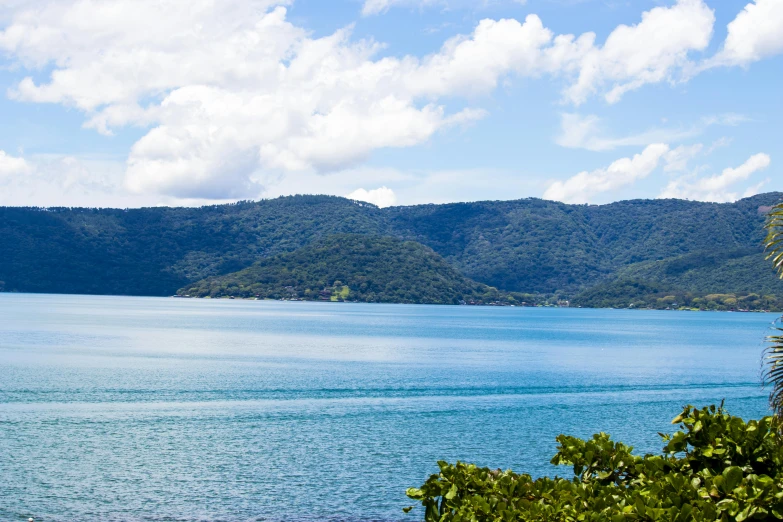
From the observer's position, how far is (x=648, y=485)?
9273mm

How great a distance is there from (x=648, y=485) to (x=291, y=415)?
1118 inches

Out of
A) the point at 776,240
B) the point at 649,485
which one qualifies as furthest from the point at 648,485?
the point at 776,240

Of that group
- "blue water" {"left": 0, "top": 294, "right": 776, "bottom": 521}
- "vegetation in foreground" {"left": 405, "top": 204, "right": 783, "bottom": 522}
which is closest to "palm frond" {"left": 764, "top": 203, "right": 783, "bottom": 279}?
"vegetation in foreground" {"left": 405, "top": 204, "right": 783, "bottom": 522}

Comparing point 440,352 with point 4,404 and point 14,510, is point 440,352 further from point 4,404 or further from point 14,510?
point 14,510

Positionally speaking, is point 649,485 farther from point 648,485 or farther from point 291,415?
point 291,415

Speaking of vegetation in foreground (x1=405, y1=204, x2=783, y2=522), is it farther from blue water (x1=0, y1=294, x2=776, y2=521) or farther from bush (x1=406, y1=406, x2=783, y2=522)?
blue water (x1=0, y1=294, x2=776, y2=521)

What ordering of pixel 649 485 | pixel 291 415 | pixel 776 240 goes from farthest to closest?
1. pixel 291 415
2. pixel 776 240
3. pixel 649 485

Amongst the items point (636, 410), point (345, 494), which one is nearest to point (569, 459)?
point (345, 494)

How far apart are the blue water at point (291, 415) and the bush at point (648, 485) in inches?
463

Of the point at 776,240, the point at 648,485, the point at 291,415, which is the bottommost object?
the point at 291,415

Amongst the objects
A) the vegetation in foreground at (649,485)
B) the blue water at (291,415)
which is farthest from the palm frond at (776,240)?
the blue water at (291,415)

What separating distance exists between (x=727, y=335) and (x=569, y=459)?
118378mm

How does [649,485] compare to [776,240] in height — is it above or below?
below

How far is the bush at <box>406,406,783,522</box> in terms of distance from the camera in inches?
320
